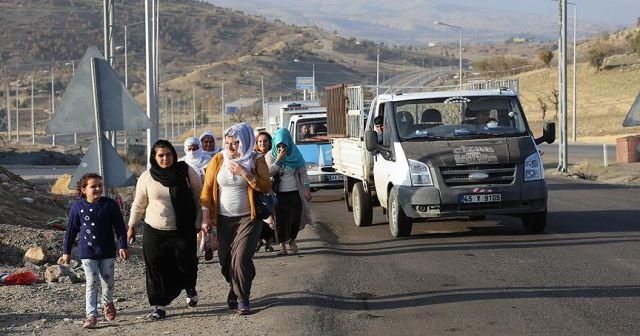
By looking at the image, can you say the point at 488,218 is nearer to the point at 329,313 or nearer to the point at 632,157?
the point at 329,313

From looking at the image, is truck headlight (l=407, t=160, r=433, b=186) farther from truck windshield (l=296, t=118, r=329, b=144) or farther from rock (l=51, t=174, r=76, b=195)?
rock (l=51, t=174, r=76, b=195)

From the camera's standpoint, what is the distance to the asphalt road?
28.0 feet

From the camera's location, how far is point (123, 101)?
1134cm

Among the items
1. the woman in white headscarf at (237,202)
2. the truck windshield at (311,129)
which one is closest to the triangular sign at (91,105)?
the woman in white headscarf at (237,202)

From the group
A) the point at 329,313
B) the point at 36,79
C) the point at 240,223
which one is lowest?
the point at 329,313

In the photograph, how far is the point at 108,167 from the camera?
11.4 m

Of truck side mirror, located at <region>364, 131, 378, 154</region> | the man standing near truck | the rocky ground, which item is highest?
the man standing near truck

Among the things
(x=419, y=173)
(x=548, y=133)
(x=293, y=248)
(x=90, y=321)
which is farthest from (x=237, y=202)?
(x=548, y=133)

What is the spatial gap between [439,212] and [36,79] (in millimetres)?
116663

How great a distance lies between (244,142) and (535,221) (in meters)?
6.83

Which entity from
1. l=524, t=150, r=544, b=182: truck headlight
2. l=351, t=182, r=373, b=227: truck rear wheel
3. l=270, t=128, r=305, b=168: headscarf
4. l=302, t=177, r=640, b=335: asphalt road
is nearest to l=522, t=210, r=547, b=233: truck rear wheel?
l=302, t=177, r=640, b=335: asphalt road

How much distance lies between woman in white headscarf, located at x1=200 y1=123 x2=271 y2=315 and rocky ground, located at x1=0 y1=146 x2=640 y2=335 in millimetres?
409

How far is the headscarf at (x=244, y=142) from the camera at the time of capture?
9.09 m

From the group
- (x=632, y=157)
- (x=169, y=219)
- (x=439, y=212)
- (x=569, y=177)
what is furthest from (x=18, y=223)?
(x=632, y=157)
